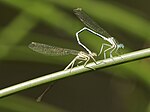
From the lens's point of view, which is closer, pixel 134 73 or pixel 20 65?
pixel 134 73

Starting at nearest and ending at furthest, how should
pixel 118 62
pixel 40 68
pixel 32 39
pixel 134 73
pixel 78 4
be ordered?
1. pixel 118 62
2. pixel 134 73
3. pixel 78 4
4. pixel 32 39
5. pixel 40 68

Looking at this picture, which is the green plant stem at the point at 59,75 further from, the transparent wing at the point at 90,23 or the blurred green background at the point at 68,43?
the blurred green background at the point at 68,43

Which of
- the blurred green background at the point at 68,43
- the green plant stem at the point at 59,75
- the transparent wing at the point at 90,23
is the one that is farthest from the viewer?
the blurred green background at the point at 68,43

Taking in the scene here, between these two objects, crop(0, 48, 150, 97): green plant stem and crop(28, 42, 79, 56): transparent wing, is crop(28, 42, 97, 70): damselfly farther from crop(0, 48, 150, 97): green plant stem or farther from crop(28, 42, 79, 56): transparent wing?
crop(0, 48, 150, 97): green plant stem

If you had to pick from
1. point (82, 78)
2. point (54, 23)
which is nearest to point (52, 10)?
point (54, 23)

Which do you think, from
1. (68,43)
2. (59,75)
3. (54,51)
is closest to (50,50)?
(54,51)

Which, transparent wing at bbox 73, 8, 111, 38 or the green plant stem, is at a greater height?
transparent wing at bbox 73, 8, 111, 38

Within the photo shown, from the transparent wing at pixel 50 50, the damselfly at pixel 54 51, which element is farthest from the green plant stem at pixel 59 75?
the transparent wing at pixel 50 50

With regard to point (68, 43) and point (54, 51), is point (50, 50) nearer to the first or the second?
point (54, 51)

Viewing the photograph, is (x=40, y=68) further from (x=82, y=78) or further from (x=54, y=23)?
(x=54, y=23)

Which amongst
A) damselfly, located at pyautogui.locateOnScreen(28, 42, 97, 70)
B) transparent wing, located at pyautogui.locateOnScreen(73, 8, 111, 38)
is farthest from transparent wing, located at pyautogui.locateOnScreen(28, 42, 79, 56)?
transparent wing, located at pyautogui.locateOnScreen(73, 8, 111, 38)

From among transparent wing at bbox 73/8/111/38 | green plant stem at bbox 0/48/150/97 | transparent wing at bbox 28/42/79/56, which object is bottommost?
green plant stem at bbox 0/48/150/97
